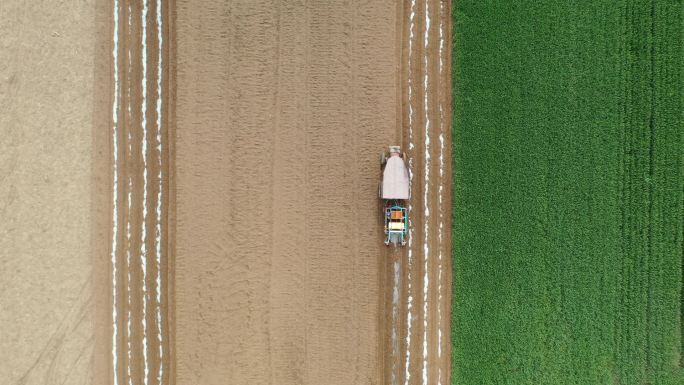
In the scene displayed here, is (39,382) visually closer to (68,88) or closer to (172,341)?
(172,341)

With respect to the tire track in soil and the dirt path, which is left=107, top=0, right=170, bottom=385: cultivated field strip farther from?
the dirt path

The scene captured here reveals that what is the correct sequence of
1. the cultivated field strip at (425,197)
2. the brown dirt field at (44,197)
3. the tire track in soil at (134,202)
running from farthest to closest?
the cultivated field strip at (425,197)
the tire track in soil at (134,202)
the brown dirt field at (44,197)

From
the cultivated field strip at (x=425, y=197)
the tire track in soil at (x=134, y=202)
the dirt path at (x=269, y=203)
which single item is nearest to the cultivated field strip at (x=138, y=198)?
the tire track in soil at (x=134, y=202)

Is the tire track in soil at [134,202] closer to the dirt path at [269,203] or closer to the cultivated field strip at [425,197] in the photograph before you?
the dirt path at [269,203]

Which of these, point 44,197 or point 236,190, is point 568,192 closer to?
point 236,190

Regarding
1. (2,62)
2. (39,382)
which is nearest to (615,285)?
(39,382)

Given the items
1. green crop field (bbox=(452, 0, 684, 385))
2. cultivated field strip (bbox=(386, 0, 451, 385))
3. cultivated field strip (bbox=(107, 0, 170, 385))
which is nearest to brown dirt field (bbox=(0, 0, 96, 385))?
cultivated field strip (bbox=(107, 0, 170, 385))

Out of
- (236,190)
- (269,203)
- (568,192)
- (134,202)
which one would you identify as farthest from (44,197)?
(568,192)
